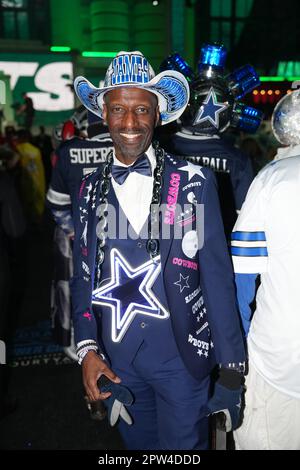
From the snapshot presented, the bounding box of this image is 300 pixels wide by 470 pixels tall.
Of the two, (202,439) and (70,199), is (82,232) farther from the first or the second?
(70,199)

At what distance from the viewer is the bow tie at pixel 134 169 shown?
198cm

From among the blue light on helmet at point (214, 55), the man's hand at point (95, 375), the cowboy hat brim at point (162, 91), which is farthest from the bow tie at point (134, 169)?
the blue light on helmet at point (214, 55)

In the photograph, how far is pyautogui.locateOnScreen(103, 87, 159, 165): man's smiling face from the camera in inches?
75.1

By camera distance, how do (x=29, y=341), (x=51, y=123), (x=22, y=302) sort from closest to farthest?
(x=29, y=341) → (x=22, y=302) → (x=51, y=123)

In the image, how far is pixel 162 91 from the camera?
2.01 metres

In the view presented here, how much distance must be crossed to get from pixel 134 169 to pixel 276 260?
795 mm

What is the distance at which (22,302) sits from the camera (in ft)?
18.4

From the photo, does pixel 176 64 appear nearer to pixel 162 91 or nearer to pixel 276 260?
pixel 162 91

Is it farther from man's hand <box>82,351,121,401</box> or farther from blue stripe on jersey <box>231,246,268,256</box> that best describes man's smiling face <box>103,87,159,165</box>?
man's hand <box>82,351,121,401</box>

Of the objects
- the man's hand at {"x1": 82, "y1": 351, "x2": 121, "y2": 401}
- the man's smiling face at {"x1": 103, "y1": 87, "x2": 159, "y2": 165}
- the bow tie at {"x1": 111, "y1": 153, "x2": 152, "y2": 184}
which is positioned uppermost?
the man's smiling face at {"x1": 103, "y1": 87, "x2": 159, "y2": 165}

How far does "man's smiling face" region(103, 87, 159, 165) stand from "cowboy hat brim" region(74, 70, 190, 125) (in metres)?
0.04

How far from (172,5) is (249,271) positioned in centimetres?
2131

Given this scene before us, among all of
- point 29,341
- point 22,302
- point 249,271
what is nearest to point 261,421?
point 249,271

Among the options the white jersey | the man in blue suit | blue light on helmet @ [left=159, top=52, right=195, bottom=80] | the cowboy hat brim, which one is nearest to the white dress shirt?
the man in blue suit
